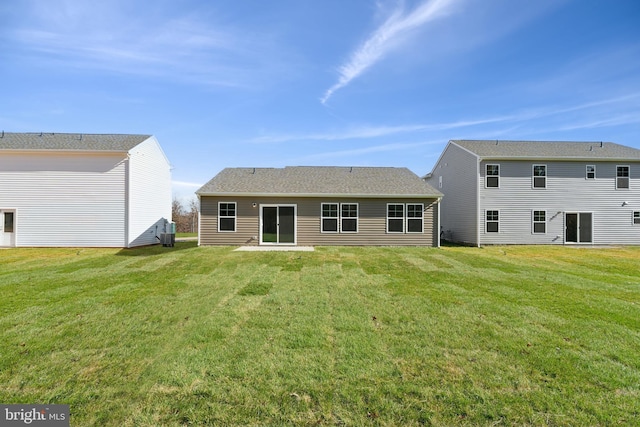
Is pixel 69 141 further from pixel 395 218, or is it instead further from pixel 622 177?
pixel 622 177

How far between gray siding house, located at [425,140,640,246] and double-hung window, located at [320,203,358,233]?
24.1 feet

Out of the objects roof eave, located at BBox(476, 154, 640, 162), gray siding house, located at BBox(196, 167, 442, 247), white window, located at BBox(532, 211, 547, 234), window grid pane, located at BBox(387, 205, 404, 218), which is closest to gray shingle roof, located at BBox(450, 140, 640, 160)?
roof eave, located at BBox(476, 154, 640, 162)

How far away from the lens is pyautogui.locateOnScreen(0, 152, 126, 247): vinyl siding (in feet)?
47.5

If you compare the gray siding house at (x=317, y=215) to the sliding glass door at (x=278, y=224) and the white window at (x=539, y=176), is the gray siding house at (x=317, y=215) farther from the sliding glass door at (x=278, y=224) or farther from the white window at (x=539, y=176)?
the white window at (x=539, y=176)

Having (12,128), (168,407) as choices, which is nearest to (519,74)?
(168,407)

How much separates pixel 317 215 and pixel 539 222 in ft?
42.7

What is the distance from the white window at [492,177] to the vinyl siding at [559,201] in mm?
233

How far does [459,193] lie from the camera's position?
60.4 feet

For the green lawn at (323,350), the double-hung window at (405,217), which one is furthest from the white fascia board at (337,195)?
the green lawn at (323,350)

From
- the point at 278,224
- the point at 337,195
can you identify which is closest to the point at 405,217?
the point at 337,195

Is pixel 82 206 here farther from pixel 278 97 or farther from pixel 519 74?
pixel 519 74

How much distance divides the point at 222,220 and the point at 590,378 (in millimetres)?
14641

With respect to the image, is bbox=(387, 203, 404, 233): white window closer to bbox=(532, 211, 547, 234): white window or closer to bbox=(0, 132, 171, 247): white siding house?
bbox=(532, 211, 547, 234): white window

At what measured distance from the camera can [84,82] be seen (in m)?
12.5
